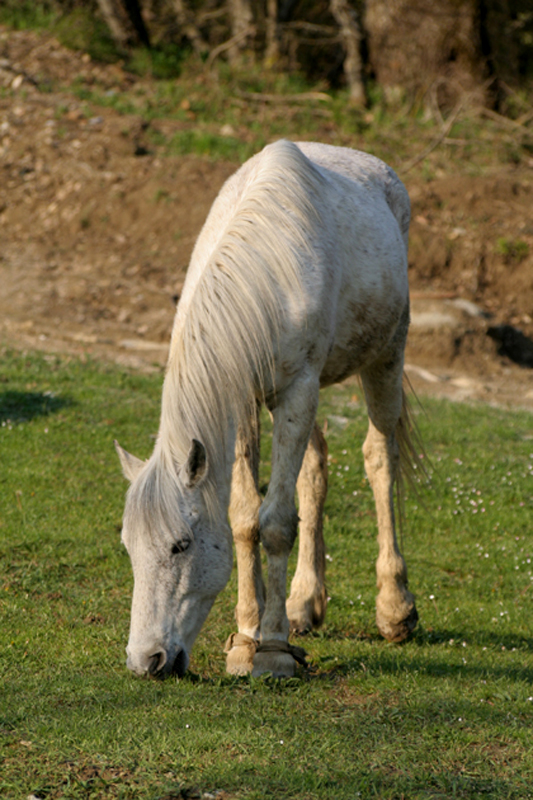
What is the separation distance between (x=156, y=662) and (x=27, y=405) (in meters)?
4.97

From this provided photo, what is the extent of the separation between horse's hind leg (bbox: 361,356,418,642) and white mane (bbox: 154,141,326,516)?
5.17 feet

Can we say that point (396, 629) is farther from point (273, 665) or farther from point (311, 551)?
point (273, 665)

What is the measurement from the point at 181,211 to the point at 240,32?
18.8 ft

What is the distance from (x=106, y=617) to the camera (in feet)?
15.5

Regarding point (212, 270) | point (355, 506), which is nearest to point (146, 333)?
point (355, 506)

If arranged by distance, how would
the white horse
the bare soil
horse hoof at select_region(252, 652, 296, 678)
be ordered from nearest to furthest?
the white horse → horse hoof at select_region(252, 652, 296, 678) → the bare soil

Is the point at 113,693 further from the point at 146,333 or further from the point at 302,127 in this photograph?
the point at 302,127

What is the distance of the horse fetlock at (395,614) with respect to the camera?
4.88 metres

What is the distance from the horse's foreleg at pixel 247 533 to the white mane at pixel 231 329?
53cm

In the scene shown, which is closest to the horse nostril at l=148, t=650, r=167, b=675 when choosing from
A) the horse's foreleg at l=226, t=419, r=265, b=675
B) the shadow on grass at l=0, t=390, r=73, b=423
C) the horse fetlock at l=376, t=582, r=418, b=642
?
the horse's foreleg at l=226, t=419, r=265, b=675

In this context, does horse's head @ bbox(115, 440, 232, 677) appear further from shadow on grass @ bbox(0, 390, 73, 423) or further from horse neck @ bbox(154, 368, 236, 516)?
shadow on grass @ bbox(0, 390, 73, 423)

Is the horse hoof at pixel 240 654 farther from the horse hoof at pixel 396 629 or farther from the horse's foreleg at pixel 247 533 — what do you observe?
the horse hoof at pixel 396 629

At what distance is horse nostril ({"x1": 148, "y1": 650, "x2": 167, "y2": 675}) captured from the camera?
3449 mm

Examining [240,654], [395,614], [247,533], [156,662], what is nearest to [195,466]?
[156,662]
